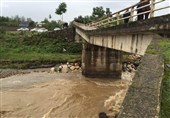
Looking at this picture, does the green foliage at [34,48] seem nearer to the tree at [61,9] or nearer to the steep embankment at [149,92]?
the tree at [61,9]

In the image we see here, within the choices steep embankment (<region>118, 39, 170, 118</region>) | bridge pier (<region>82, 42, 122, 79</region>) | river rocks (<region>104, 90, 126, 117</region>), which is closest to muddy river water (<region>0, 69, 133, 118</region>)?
river rocks (<region>104, 90, 126, 117</region>)

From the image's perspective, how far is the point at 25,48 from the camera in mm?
51750

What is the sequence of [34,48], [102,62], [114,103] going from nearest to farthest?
[114,103] < [102,62] < [34,48]

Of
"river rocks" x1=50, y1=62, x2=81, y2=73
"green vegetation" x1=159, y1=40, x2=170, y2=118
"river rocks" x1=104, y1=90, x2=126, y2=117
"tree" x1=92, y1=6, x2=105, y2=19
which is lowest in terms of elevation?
"river rocks" x1=104, y1=90, x2=126, y2=117

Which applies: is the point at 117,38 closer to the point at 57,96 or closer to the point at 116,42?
the point at 116,42

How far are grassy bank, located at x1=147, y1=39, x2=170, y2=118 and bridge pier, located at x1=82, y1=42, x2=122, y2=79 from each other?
2425 centimetres

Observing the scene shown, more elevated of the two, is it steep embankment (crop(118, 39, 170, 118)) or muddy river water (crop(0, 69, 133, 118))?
steep embankment (crop(118, 39, 170, 118))

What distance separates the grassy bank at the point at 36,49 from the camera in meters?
45.4

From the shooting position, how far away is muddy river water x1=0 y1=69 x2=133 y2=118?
1919cm

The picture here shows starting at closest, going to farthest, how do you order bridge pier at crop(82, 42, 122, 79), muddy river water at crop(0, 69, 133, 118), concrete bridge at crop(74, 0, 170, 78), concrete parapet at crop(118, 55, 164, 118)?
concrete parapet at crop(118, 55, 164, 118) → concrete bridge at crop(74, 0, 170, 78) → muddy river water at crop(0, 69, 133, 118) → bridge pier at crop(82, 42, 122, 79)

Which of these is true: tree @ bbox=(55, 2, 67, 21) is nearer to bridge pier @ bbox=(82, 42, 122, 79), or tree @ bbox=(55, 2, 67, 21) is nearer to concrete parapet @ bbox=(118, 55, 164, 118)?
bridge pier @ bbox=(82, 42, 122, 79)

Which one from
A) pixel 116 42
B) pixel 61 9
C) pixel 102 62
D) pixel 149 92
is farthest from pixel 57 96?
pixel 61 9

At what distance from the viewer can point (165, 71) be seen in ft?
22.0

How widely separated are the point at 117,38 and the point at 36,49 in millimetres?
36013
